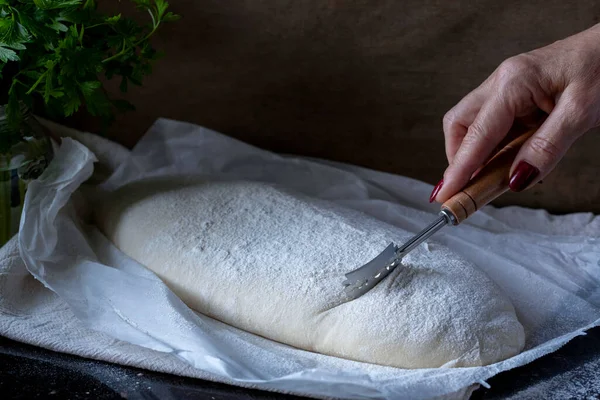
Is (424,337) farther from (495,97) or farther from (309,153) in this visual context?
(309,153)

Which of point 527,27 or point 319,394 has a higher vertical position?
point 527,27

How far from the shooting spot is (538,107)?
112cm

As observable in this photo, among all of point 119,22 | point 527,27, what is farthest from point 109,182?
point 527,27

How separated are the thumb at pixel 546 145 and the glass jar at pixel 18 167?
2.52 feet

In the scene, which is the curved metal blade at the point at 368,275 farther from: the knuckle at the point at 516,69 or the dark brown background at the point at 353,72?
the dark brown background at the point at 353,72

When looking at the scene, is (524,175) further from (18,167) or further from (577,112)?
(18,167)

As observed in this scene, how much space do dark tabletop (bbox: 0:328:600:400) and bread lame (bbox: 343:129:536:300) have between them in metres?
0.20

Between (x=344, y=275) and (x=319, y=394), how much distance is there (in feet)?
0.63

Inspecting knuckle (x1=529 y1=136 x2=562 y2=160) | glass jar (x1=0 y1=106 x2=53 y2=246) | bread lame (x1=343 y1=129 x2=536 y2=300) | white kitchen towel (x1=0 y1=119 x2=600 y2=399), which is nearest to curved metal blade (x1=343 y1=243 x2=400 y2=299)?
bread lame (x1=343 y1=129 x2=536 y2=300)

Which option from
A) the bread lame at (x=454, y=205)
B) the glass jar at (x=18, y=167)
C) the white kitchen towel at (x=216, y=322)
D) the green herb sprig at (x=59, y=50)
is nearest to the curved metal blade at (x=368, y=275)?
the bread lame at (x=454, y=205)

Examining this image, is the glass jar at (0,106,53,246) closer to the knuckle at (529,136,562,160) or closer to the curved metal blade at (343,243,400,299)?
the curved metal blade at (343,243,400,299)

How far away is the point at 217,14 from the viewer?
1.52 m

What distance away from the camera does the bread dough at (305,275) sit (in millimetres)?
996

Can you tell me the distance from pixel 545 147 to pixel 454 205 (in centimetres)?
14
